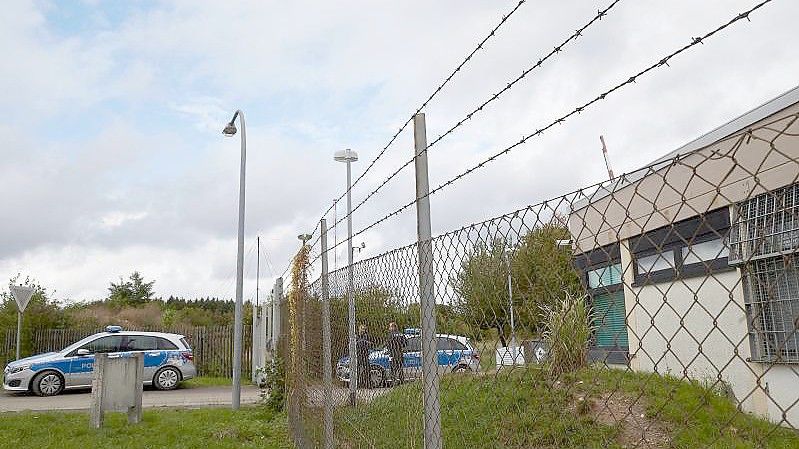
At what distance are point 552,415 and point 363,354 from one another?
4.37 feet

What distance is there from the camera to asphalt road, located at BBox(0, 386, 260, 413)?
496 inches

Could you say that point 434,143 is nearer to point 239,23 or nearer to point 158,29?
point 239,23

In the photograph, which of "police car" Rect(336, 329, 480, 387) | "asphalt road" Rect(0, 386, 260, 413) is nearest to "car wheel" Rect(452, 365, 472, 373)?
"police car" Rect(336, 329, 480, 387)

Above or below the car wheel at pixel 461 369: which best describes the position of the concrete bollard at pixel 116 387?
below

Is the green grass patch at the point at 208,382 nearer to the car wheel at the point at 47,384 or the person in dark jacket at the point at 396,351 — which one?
the car wheel at the point at 47,384

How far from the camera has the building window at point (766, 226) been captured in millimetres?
1546

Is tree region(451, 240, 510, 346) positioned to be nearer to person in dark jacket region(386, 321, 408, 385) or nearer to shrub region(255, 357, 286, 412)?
person in dark jacket region(386, 321, 408, 385)

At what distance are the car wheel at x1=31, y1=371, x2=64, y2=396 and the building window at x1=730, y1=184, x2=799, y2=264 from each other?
53.3ft

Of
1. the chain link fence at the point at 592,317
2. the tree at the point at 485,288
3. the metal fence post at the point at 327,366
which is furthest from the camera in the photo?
the metal fence post at the point at 327,366

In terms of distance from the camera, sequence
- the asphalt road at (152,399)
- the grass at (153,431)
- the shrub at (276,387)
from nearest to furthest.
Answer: the grass at (153,431), the shrub at (276,387), the asphalt road at (152,399)

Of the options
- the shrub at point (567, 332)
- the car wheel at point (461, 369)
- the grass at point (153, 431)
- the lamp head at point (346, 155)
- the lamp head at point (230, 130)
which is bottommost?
the grass at point (153, 431)

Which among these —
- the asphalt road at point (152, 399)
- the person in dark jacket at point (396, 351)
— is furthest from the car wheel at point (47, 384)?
the person in dark jacket at point (396, 351)

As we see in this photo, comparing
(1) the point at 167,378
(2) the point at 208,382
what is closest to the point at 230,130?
(1) the point at 167,378

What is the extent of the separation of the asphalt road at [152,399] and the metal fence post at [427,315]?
1047 centimetres
